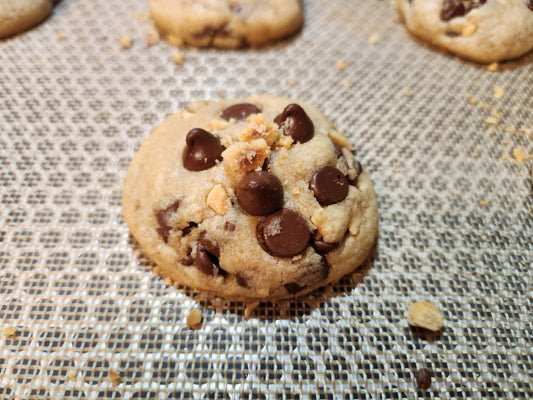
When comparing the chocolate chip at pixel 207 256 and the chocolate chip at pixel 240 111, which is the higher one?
the chocolate chip at pixel 240 111

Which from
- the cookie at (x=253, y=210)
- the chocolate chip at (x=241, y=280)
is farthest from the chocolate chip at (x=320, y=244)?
the chocolate chip at (x=241, y=280)

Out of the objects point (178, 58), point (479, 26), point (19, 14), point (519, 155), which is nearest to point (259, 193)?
point (178, 58)

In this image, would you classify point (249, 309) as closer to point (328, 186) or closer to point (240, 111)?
point (328, 186)

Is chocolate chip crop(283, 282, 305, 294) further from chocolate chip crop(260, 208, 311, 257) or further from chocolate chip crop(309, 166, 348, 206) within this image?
chocolate chip crop(309, 166, 348, 206)

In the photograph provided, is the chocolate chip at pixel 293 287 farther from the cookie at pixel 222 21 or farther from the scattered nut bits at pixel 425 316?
the cookie at pixel 222 21

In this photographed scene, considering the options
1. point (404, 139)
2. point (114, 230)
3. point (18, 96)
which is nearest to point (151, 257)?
point (114, 230)

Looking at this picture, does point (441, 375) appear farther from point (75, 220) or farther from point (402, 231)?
point (75, 220)

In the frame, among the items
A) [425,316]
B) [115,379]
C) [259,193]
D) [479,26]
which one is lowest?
[115,379]
